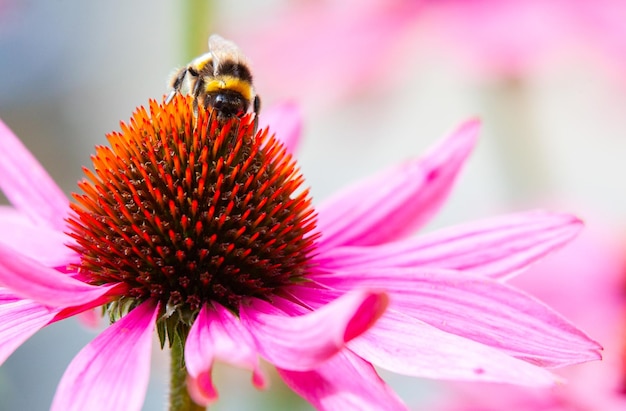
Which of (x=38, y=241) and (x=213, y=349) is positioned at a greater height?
(x=38, y=241)

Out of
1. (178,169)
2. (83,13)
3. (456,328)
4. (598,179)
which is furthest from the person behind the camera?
(83,13)

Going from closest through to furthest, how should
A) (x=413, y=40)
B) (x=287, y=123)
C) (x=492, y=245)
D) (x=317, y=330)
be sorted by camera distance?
(x=317, y=330)
(x=492, y=245)
(x=287, y=123)
(x=413, y=40)

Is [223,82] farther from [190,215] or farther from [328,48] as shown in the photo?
[328,48]

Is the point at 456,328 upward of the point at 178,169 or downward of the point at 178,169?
downward

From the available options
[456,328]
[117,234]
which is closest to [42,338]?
[117,234]

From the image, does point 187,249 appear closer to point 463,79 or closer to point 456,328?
point 456,328

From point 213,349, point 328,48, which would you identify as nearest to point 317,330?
point 213,349
